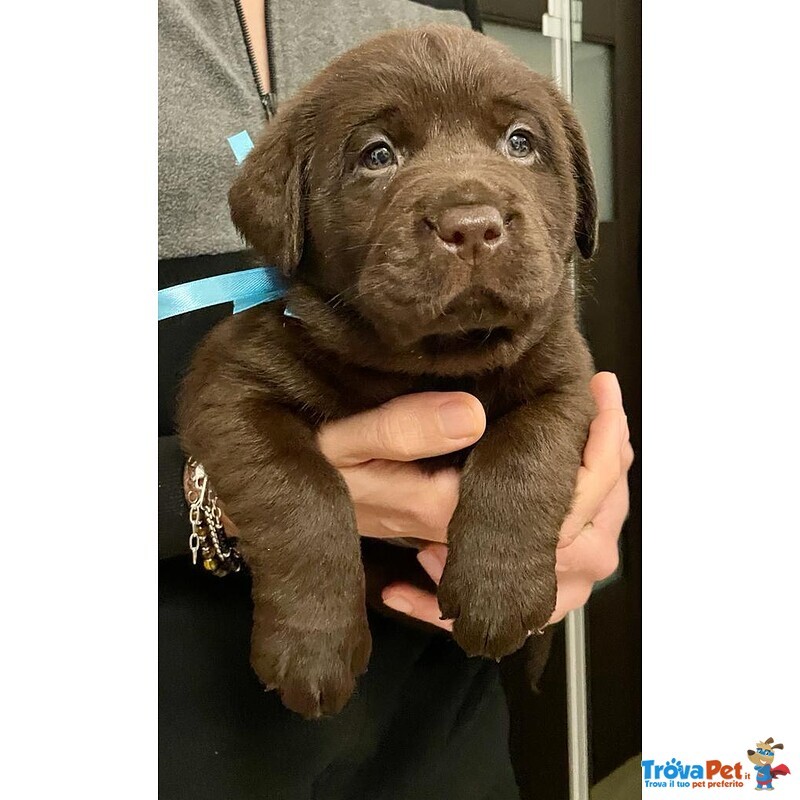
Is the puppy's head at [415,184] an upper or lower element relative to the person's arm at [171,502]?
upper

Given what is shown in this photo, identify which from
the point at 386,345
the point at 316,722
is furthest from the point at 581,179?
the point at 316,722

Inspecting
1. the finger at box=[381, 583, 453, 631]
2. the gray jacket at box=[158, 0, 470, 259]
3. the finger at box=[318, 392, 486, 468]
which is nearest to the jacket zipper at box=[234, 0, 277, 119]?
the gray jacket at box=[158, 0, 470, 259]

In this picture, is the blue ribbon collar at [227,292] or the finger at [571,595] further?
the finger at [571,595]

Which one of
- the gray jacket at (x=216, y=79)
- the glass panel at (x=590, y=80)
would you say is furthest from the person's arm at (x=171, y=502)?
the glass panel at (x=590, y=80)
